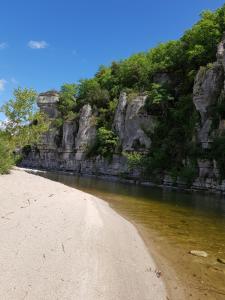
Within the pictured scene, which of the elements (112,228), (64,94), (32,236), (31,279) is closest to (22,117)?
(112,228)

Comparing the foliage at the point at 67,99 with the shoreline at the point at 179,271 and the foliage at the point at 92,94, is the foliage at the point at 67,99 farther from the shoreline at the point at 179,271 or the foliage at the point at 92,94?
the shoreline at the point at 179,271

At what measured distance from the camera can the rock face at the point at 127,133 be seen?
37312 mm

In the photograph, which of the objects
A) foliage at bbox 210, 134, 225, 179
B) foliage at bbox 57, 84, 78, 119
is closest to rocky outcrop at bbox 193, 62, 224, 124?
foliage at bbox 210, 134, 225, 179

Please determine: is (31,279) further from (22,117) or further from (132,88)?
(132,88)

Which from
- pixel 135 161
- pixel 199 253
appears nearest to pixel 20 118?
pixel 135 161

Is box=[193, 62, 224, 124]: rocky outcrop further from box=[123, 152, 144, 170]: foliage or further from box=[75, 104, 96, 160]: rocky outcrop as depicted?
box=[75, 104, 96, 160]: rocky outcrop

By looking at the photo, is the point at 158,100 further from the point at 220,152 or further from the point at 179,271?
the point at 179,271

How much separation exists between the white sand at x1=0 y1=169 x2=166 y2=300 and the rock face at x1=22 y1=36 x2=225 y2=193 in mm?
26936

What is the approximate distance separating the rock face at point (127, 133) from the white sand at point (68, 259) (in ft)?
88.4

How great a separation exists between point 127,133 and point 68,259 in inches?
1887

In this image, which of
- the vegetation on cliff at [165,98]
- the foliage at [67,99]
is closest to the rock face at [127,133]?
the vegetation on cliff at [165,98]

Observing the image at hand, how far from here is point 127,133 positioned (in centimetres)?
5369

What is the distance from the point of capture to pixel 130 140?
5222cm

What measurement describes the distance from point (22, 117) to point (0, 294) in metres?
30.7
